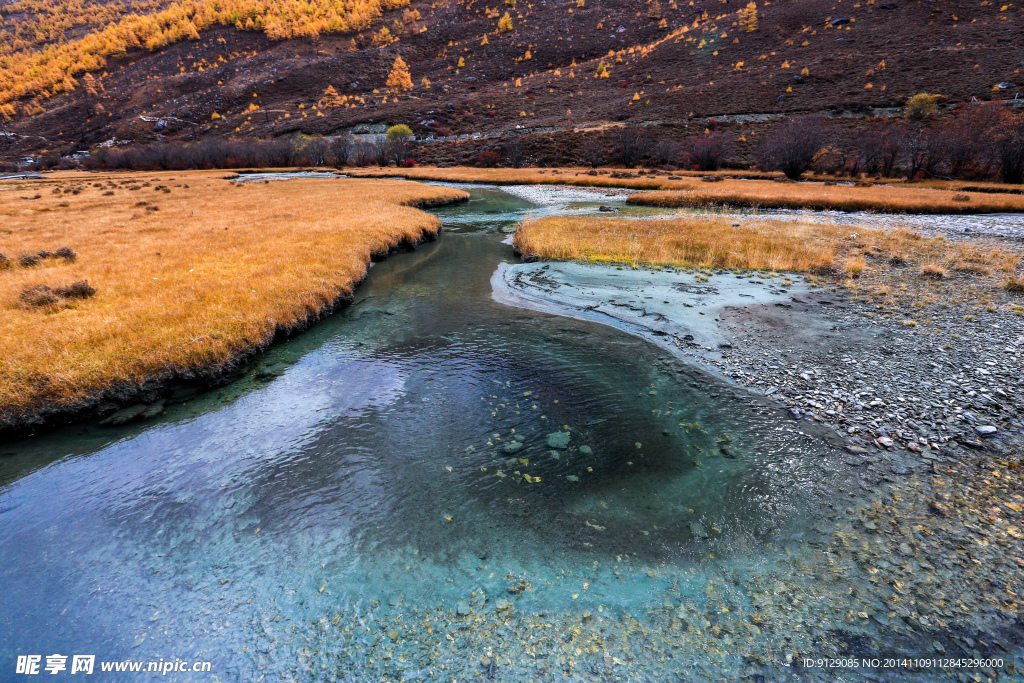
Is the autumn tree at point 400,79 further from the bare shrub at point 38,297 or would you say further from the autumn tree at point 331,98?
the bare shrub at point 38,297

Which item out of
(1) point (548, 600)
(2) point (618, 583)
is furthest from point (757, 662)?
(1) point (548, 600)

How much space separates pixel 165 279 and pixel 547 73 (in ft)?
497

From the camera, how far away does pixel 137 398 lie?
513 inches

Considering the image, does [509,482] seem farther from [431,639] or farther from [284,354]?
[284,354]

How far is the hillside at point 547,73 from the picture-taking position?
8531cm

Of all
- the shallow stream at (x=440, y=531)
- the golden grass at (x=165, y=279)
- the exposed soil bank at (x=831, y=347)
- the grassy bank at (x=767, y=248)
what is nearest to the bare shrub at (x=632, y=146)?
the grassy bank at (x=767, y=248)

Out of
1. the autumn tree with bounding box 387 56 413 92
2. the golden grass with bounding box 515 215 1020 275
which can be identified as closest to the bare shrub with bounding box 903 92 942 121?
the golden grass with bounding box 515 215 1020 275

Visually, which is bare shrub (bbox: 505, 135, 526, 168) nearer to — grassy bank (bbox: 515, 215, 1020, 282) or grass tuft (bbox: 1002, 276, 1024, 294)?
grassy bank (bbox: 515, 215, 1020, 282)

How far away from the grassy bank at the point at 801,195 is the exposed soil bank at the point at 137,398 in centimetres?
4411

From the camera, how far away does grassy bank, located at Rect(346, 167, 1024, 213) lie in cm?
3922

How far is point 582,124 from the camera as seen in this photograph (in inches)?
3831

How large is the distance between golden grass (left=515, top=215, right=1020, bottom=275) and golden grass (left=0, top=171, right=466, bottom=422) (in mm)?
12174

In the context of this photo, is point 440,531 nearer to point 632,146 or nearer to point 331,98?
Answer: point 632,146

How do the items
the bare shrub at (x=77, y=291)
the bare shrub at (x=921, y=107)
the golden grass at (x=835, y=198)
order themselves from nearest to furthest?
the bare shrub at (x=77, y=291), the golden grass at (x=835, y=198), the bare shrub at (x=921, y=107)
